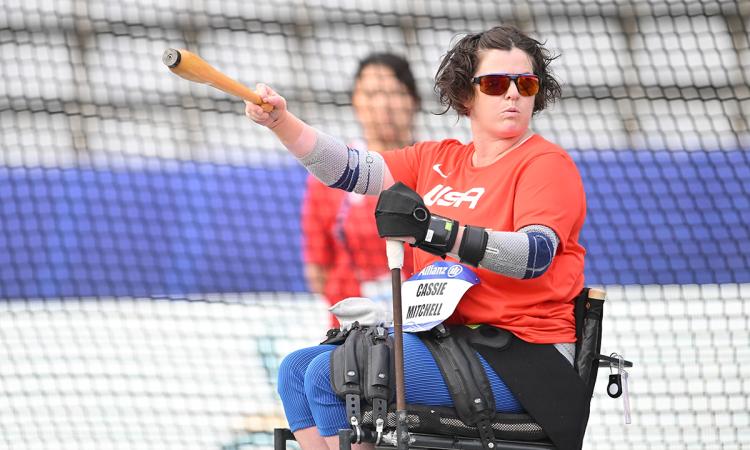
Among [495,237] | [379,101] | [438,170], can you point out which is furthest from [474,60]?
[379,101]

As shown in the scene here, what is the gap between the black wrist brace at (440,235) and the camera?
6.54ft

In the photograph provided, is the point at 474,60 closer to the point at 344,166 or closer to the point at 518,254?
the point at 344,166

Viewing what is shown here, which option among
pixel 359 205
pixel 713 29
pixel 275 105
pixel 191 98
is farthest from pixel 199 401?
pixel 713 29

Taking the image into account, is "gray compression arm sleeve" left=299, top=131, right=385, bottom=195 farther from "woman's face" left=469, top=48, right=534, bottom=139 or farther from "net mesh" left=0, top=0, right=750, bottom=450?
"net mesh" left=0, top=0, right=750, bottom=450

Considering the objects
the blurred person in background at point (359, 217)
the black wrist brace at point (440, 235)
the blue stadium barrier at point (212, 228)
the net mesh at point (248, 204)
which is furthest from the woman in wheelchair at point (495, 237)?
the blue stadium barrier at point (212, 228)

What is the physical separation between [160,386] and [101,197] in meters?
0.88

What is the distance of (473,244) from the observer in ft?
6.65

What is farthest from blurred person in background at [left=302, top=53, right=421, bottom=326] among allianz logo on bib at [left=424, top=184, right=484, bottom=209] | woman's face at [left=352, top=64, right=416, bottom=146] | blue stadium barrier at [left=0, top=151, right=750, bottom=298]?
allianz logo on bib at [left=424, top=184, right=484, bottom=209]

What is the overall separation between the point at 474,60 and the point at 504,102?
0.12 metres

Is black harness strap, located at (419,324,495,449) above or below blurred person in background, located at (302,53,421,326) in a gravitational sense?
below

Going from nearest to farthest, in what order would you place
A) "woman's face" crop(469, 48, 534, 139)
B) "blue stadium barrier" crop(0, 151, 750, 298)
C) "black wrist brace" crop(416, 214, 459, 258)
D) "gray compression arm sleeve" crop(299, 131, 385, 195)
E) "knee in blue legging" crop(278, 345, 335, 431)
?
"black wrist brace" crop(416, 214, 459, 258)
"knee in blue legging" crop(278, 345, 335, 431)
"woman's face" crop(469, 48, 534, 139)
"gray compression arm sleeve" crop(299, 131, 385, 195)
"blue stadium barrier" crop(0, 151, 750, 298)

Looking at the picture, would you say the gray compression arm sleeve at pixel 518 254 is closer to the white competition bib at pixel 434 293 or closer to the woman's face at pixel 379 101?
the white competition bib at pixel 434 293

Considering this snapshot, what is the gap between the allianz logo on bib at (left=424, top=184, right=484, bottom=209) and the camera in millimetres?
2279

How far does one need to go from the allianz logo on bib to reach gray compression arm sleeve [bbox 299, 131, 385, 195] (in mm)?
160
